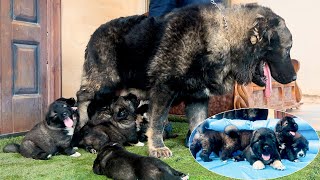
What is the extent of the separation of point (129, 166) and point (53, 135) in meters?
1.23

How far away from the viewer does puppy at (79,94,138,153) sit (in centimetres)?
392

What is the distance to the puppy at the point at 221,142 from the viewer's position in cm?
294

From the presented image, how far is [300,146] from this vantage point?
9.27 feet

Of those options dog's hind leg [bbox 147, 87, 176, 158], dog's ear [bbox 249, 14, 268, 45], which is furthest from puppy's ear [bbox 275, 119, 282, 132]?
dog's hind leg [bbox 147, 87, 176, 158]

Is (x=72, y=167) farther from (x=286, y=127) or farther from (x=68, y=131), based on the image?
(x=286, y=127)

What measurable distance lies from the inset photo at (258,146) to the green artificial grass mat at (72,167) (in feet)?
0.49

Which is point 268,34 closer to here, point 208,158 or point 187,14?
point 187,14

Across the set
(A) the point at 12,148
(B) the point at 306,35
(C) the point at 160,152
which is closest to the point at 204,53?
(C) the point at 160,152

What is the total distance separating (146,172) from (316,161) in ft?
5.35

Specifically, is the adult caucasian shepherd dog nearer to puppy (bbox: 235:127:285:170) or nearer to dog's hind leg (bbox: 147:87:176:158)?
dog's hind leg (bbox: 147:87:176:158)

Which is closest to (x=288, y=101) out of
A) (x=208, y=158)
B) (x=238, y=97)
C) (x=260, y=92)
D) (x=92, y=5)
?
(x=260, y=92)

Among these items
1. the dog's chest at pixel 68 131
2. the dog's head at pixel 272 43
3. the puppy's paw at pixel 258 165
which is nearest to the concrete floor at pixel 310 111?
the dog's head at pixel 272 43

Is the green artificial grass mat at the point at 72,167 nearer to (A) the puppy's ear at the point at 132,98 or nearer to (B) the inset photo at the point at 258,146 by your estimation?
(B) the inset photo at the point at 258,146

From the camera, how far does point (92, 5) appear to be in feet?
21.2
